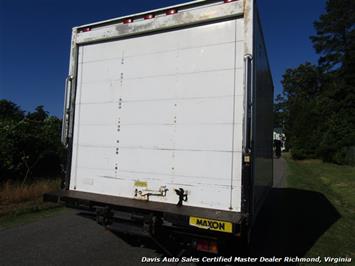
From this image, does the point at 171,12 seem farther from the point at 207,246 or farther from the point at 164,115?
the point at 207,246

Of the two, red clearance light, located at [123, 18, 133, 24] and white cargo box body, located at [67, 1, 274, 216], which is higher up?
red clearance light, located at [123, 18, 133, 24]

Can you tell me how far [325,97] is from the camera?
3738 cm

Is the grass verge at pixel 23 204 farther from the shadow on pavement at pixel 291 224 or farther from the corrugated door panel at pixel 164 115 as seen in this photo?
the shadow on pavement at pixel 291 224

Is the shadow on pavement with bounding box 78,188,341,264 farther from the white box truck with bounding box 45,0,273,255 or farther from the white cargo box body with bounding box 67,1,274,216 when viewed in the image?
the white cargo box body with bounding box 67,1,274,216

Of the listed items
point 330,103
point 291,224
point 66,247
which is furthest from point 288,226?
point 330,103

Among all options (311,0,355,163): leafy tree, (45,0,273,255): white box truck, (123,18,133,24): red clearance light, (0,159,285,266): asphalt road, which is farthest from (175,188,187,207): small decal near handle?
(311,0,355,163): leafy tree

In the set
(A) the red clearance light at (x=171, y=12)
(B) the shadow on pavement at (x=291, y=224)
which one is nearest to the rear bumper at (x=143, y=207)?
(B) the shadow on pavement at (x=291, y=224)

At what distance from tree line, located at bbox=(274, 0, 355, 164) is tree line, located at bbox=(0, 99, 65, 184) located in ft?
76.5

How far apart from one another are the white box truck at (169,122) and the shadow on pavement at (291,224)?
163cm

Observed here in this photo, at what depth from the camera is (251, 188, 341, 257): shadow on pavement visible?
16.6ft

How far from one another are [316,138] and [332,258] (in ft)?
94.9

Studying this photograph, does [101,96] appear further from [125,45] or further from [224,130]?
[224,130]

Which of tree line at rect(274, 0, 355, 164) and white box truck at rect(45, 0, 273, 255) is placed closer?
white box truck at rect(45, 0, 273, 255)

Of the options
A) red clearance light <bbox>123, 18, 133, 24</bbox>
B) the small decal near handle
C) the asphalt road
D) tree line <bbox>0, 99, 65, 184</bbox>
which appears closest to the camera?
the small decal near handle
